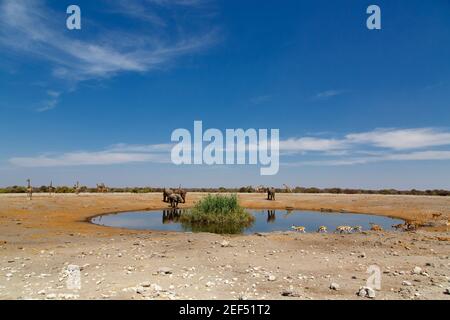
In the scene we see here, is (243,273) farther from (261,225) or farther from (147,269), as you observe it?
(261,225)

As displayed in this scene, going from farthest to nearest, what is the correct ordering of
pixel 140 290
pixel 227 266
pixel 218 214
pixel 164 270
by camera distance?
pixel 218 214 → pixel 227 266 → pixel 164 270 → pixel 140 290

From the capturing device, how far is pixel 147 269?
32.7 feet

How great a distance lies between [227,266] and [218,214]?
54.1 feet

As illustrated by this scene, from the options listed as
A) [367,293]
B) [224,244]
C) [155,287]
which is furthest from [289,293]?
[224,244]

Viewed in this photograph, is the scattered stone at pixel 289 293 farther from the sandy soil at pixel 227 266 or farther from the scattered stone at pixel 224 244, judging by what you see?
the scattered stone at pixel 224 244

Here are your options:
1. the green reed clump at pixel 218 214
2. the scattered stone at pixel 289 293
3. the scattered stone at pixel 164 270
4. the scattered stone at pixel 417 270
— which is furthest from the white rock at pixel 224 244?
the green reed clump at pixel 218 214

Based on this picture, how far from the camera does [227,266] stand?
1061 cm

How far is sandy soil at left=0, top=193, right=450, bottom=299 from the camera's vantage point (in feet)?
26.0

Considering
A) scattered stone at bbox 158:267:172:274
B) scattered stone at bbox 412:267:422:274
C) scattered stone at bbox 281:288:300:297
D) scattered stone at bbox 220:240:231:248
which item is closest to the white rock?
scattered stone at bbox 220:240:231:248

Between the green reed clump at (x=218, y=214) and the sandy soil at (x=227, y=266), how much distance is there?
886 cm

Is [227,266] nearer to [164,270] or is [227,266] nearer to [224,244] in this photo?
[164,270]
